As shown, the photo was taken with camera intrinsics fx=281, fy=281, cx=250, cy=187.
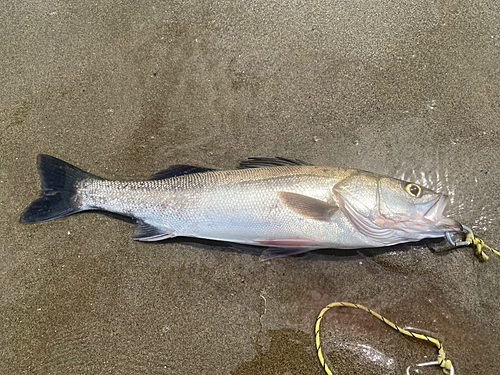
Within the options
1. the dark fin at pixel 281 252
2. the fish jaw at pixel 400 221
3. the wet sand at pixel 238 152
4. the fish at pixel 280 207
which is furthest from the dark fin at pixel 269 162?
the dark fin at pixel 281 252

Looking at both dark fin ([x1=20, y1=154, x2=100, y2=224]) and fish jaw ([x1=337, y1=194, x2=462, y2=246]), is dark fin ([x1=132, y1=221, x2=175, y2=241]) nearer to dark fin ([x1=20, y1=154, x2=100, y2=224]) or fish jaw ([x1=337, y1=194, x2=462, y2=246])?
dark fin ([x1=20, y1=154, x2=100, y2=224])

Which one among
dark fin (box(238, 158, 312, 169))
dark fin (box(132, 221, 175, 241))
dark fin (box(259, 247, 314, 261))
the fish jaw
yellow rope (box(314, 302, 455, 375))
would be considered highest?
dark fin (box(238, 158, 312, 169))

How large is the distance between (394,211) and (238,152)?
5.29 ft

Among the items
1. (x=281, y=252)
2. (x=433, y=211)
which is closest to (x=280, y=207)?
(x=281, y=252)

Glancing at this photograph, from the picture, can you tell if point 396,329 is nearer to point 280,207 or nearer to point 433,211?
point 433,211

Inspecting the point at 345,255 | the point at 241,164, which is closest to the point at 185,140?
the point at 241,164

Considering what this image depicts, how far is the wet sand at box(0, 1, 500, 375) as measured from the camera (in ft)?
8.55

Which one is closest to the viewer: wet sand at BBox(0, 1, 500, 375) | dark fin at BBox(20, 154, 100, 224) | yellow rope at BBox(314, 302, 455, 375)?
yellow rope at BBox(314, 302, 455, 375)

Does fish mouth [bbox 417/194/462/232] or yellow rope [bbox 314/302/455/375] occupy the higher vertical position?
fish mouth [bbox 417/194/462/232]

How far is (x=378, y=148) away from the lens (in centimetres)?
296

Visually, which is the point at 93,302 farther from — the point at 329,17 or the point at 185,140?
the point at 329,17

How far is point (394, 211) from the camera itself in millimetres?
2479

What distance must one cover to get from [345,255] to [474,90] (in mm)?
2264

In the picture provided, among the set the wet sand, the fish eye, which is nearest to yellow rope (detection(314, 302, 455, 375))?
the wet sand
